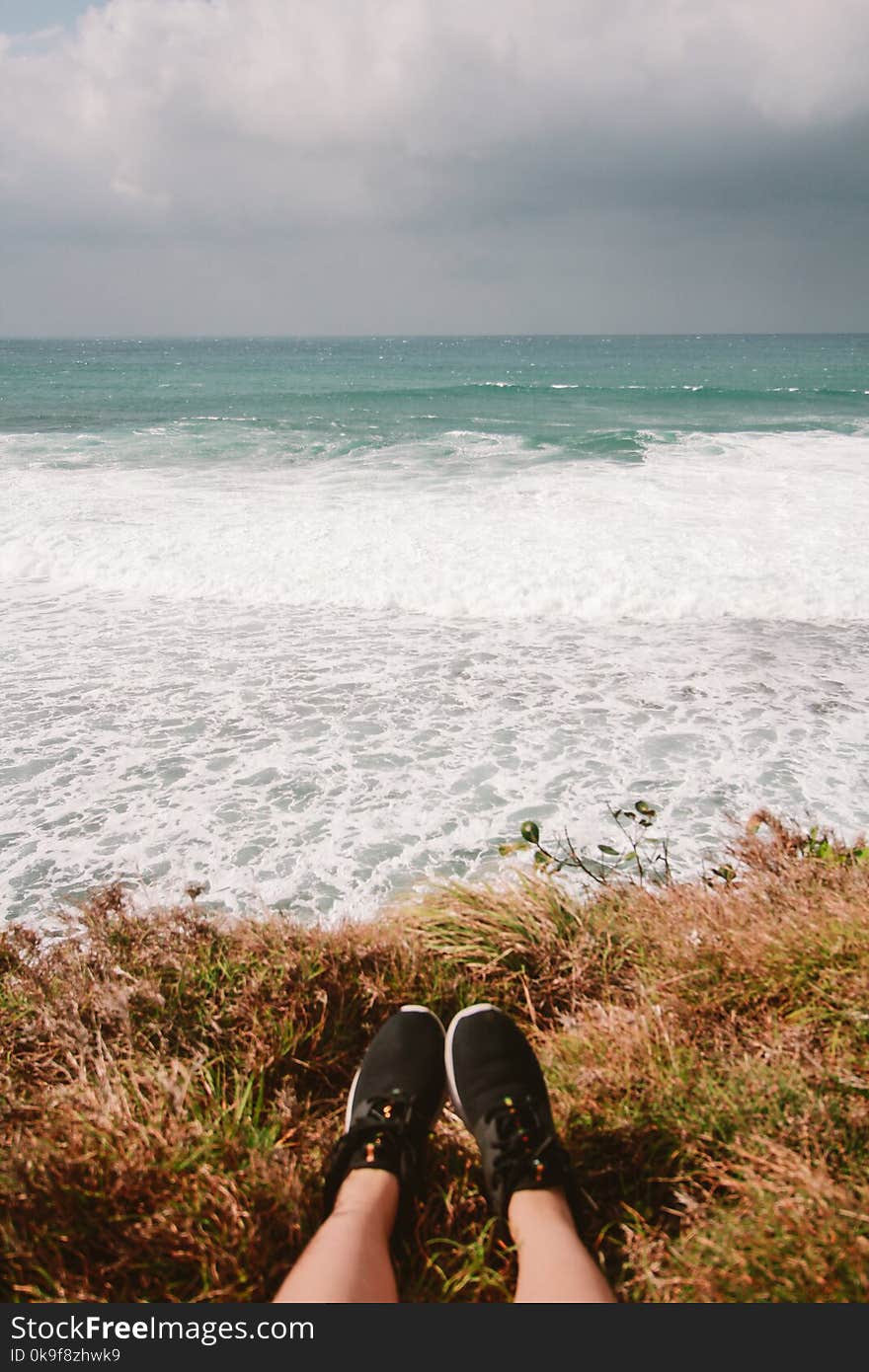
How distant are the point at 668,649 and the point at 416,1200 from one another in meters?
6.53

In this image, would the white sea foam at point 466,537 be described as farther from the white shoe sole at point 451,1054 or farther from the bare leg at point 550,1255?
the bare leg at point 550,1255

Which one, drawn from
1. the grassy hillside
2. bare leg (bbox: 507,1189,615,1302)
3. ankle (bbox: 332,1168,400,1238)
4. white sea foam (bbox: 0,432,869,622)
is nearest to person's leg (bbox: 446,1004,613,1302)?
bare leg (bbox: 507,1189,615,1302)

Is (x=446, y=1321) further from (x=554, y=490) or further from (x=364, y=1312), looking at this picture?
(x=554, y=490)

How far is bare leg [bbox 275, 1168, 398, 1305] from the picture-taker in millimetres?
1786

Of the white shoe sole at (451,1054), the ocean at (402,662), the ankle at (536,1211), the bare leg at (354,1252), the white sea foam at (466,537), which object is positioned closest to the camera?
the bare leg at (354,1252)

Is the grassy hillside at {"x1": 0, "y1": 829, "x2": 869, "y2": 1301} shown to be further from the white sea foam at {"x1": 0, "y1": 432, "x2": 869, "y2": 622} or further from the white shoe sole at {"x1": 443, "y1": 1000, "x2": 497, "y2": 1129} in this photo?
the white sea foam at {"x1": 0, "y1": 432, "x2": 869, "y2": 622}

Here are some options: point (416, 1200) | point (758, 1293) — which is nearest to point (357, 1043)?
point (416, 1200)

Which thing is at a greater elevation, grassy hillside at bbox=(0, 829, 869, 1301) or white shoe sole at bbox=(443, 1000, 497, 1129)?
grassy hillside at bbox=(0, 829, 869, 1301)

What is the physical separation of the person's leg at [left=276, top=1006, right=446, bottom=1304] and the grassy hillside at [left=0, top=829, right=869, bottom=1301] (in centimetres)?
8

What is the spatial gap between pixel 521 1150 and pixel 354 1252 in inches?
21.6

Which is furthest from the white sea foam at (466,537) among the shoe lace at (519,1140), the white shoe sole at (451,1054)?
the shoe lace at (519,1140)

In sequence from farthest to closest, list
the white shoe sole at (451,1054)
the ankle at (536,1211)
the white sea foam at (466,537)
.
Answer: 1. the white sea foam at (466,537)
2. the white shoe sole at (451,1054)
3. the ankle at (536,1211)

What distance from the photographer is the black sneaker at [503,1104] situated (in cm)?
213

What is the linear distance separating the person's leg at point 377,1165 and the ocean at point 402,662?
1629 millimetres
